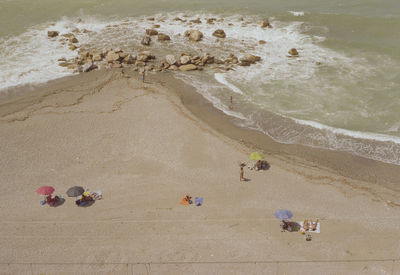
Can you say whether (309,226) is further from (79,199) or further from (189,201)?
(79,199)

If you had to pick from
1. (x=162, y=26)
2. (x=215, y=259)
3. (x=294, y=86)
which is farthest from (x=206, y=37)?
(x=215, y=259)

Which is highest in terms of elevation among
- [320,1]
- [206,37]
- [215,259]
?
[320,1]

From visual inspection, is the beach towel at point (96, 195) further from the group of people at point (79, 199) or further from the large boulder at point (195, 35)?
the large boulder at point (195, 35)

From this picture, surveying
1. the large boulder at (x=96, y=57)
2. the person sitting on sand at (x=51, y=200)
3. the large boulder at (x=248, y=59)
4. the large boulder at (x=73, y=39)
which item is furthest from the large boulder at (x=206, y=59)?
the person sitting on sand at (x=51, y=200)

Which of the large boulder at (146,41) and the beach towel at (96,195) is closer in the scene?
the beach towel at (96,195)

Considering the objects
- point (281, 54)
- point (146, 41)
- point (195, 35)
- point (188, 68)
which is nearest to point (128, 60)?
point (146, 41)

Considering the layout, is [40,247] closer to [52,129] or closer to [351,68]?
[52,129]

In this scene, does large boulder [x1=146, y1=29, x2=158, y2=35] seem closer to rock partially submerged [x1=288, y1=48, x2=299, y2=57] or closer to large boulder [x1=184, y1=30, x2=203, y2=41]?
large boulder [x1=184, y1=30, x2=203, y2=41]

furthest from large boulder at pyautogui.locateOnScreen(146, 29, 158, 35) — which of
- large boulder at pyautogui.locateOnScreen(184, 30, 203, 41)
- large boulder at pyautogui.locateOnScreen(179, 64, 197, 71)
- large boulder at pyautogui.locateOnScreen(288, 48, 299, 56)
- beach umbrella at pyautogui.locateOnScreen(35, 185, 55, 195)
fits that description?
beach umbrella at pyautogui.locateOnScreen(35, 185, 55, 195)
